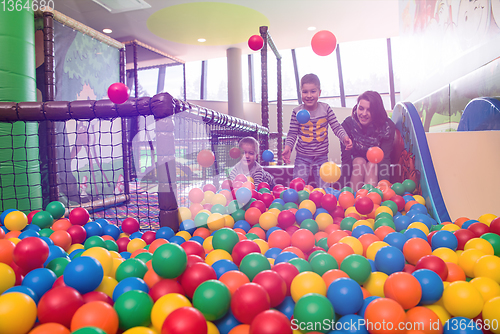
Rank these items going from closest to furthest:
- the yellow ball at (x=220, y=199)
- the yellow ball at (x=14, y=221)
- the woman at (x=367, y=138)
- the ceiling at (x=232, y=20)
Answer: the yellow ball at (x=14, y=221), the yellow ball at (x=220, y=199), the woman at (x=367, y=138), the ceiling at (x=232, y=20)

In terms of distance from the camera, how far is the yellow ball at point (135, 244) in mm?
1288

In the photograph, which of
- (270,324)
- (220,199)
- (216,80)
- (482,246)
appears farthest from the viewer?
(216,80)

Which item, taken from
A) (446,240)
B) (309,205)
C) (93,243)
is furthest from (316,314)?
(309,205)

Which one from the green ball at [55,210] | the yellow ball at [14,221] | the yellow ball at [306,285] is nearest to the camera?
the yellow ball at [306,285]

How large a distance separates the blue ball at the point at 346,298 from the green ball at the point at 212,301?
251 mm

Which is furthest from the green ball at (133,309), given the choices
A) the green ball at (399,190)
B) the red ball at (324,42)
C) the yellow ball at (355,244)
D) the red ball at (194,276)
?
the red ball at (324,42)

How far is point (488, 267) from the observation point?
86cm

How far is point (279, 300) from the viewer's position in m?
0.76

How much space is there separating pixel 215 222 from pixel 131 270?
630 mm

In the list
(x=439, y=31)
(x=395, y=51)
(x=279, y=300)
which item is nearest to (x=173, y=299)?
(x=279, y=300)

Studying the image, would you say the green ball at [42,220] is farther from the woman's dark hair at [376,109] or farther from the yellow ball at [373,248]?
the woman's dark hair at [376,109]

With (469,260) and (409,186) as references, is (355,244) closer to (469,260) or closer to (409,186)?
(469,260)

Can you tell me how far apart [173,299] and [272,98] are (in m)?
7.09

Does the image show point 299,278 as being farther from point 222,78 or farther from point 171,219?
point 222,78
